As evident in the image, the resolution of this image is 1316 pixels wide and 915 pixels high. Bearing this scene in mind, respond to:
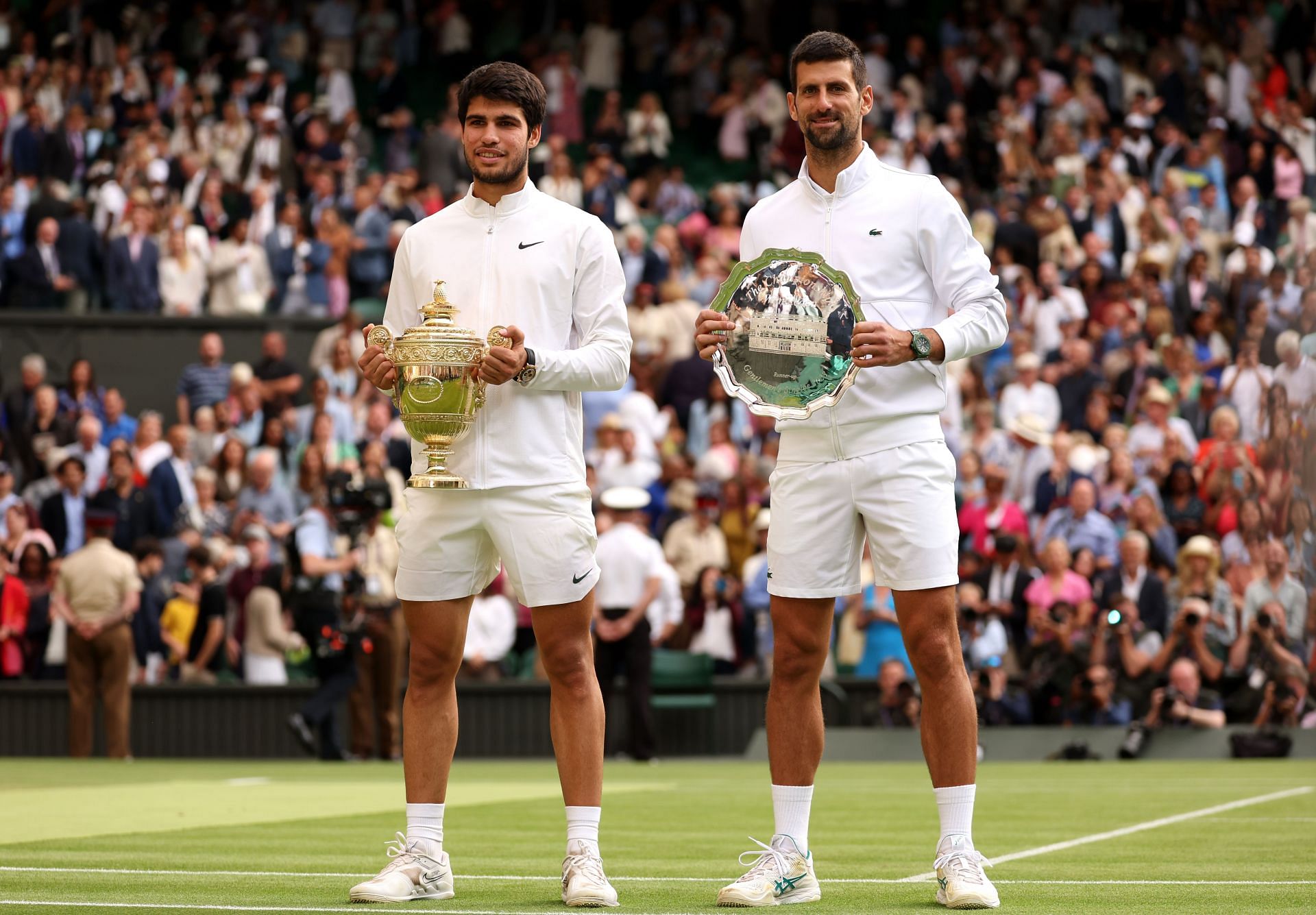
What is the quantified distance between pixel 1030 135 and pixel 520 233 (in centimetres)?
1921

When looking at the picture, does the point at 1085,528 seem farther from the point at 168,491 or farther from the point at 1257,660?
the point at 168,491

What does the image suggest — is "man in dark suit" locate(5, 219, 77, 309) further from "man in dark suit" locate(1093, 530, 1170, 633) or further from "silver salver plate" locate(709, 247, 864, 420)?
"silver salver plate" locate(709, 247, 864, 420)

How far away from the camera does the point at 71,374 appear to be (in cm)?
2098

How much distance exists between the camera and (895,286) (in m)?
6.10

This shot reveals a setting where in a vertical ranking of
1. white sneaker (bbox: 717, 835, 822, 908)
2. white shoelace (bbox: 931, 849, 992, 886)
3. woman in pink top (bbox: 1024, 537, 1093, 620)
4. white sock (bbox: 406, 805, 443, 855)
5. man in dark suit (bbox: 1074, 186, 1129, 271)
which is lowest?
white sneaker (bbox: 717, 835, 822, 908)

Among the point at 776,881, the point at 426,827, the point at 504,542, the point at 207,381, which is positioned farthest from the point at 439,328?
the point at 207,381

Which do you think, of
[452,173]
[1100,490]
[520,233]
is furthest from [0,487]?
[520,233]

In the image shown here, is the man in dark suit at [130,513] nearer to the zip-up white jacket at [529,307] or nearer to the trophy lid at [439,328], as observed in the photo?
the zip-up white jacket at [529,307]

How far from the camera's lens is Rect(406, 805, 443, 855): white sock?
20.0ft

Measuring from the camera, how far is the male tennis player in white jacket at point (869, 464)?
5.96 metres

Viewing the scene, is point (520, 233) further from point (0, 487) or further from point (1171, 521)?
point (0, 487)

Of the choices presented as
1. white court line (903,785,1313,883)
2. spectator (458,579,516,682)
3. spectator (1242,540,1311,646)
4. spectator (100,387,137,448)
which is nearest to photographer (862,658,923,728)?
spectator (1242,540,1311,646)

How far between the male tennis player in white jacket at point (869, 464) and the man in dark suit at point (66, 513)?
45.2 feet

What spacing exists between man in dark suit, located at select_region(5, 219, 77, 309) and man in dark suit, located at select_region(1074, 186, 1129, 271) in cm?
1052
